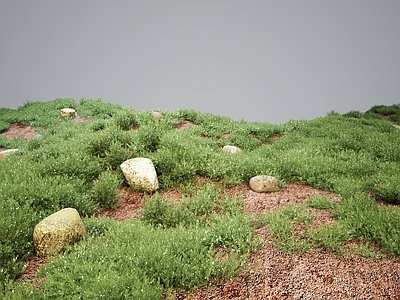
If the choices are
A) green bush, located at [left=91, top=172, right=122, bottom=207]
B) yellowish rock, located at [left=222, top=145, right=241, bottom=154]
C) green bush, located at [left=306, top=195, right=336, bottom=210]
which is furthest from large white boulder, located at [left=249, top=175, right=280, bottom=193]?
green bush, located at [left=91, top=172, right=122, bottom=207]

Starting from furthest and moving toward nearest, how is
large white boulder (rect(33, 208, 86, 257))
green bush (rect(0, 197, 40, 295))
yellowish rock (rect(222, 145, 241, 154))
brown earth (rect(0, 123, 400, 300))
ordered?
yellowish rock (rect(222, 145, 241, 154))
large white boulder (rect(33, 208, 86, 257))
green bush (rect(0, 197, 40, 295))
brown earth (rect(0, 123, 400, 300))

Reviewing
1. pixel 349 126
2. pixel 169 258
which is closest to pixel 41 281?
pixel 169 258

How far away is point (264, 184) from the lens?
8875mm

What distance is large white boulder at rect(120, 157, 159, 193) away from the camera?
29.0 feet

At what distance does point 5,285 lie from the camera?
4949mm

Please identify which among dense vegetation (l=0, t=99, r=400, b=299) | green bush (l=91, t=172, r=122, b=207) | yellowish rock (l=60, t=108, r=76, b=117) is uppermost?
dense vegetation (l=0, t=99, r=400, b=299)

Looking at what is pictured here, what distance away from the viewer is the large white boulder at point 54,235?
229 inches

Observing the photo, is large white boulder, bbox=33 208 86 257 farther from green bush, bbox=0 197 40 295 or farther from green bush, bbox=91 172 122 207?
green bush, bbox=91 172 122 207

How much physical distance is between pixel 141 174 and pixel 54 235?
339cm

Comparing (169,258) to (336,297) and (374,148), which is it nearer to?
(336,297)

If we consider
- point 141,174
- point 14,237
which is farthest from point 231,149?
point 14,237

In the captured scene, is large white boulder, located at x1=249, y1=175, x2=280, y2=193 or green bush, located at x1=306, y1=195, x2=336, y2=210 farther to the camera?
large white boulder, located at x1=249, y1=175, x2=280, y2=193

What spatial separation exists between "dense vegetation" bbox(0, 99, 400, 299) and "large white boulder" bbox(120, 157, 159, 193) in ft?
0.95

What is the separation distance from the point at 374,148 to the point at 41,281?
11.8m
